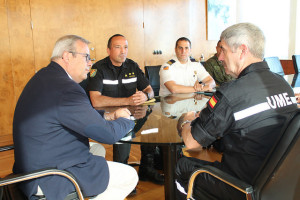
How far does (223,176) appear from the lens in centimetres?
111

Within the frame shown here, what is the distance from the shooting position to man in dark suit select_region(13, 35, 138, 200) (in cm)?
127

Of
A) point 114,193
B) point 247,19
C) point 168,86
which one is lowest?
point 114,193

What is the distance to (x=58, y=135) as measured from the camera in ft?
4.30

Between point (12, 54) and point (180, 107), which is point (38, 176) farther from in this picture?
point (12, 54)

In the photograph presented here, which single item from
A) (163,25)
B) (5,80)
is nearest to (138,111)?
(5,80)

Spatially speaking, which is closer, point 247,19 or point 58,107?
point 58,107

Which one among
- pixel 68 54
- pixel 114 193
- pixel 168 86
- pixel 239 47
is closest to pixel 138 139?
pixel 114 193

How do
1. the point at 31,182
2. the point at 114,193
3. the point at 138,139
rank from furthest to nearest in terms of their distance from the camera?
the point at 138,139 → the point at 114,193 → the point at 31,182

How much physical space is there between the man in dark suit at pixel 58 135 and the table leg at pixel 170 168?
36 cm

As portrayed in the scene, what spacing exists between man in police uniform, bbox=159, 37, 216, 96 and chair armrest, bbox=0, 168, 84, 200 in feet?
6.89

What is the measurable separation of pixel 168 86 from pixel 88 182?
2.07m

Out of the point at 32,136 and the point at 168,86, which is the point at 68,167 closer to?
the point at 32,136

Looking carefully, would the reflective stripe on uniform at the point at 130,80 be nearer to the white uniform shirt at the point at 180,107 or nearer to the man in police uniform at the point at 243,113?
the white uniform shirt at the point at 180,107

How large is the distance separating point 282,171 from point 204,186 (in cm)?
47
